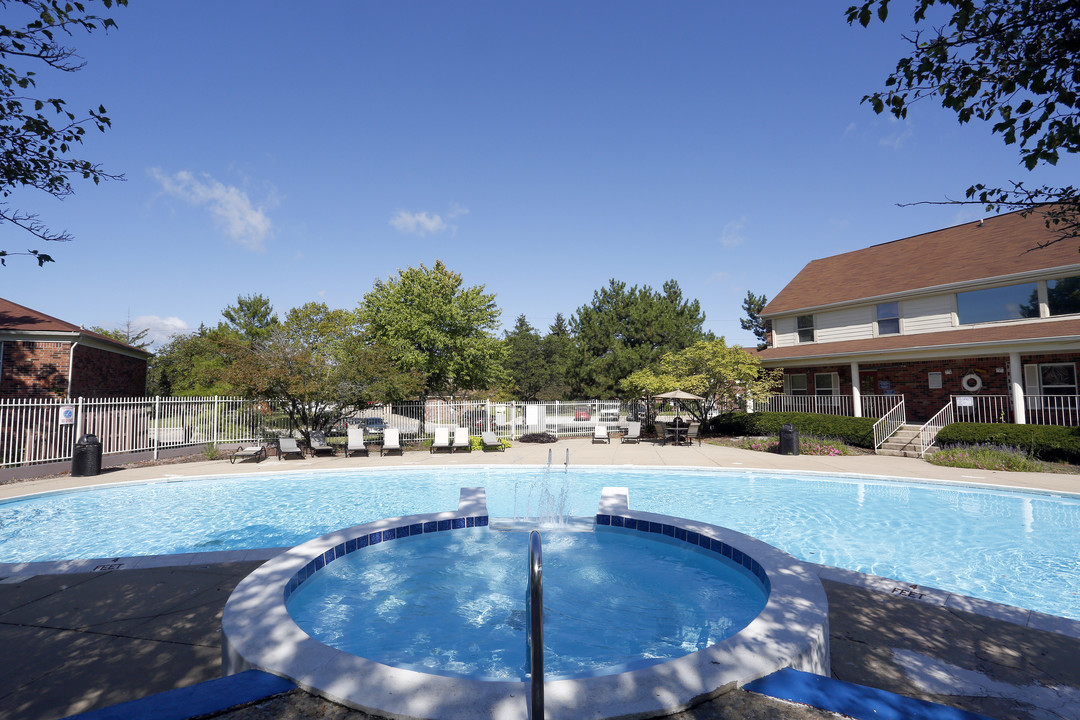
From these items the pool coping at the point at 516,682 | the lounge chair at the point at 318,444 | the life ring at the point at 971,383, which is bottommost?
the pool coping at the point at 516,682

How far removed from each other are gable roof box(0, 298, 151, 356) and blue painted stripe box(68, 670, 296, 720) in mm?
18754

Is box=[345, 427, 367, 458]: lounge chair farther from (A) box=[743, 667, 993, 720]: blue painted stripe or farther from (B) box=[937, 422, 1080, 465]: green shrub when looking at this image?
(B) box=[937, 422, 1080, 465]: green shrub

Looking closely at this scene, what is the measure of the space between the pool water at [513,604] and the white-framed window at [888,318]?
18.8m

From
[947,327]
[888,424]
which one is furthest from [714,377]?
[947,327]

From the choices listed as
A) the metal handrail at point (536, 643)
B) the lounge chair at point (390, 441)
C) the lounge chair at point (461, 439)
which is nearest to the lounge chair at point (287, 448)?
the lounge chair at point (390, 441)

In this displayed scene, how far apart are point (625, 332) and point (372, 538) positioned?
27.9 m

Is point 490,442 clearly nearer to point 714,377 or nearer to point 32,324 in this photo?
point 714,377

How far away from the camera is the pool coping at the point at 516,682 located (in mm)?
2613

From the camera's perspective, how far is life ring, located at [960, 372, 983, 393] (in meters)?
17.8

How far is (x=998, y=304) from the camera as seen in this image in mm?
17500

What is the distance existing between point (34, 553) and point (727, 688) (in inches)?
374

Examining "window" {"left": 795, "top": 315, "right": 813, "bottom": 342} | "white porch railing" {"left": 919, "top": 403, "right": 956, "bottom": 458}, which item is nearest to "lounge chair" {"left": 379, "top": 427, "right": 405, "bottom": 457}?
"white porch railing" {"left": 919, "top": 403, "right": 956, "bottom": 458}

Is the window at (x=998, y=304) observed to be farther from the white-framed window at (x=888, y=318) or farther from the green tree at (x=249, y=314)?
the green tree at (x=249, y=314)

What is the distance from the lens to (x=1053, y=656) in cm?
361
